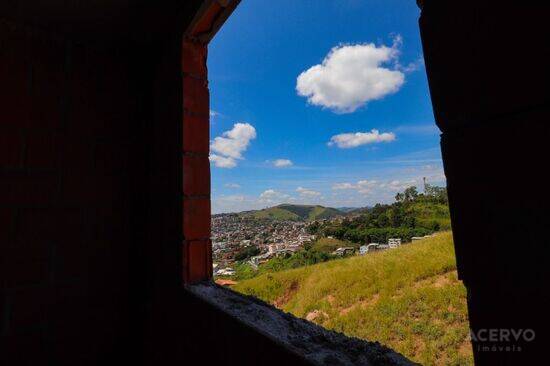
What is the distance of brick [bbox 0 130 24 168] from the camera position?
1.48 meters

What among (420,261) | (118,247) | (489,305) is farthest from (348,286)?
(489,305)

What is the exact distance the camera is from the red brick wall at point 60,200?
4.88 ft

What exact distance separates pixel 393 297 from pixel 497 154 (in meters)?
10.5

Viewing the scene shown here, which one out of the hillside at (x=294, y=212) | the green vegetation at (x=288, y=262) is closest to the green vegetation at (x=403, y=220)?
the green vegetation at (x=288, y=262)

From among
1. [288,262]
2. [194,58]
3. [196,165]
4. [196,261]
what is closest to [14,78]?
[194,58]

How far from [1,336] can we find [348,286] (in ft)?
33.7

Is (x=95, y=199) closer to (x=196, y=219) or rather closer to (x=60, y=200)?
(x=60, y=200)

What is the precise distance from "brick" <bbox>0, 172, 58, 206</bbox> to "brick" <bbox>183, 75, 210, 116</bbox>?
929 millimetres

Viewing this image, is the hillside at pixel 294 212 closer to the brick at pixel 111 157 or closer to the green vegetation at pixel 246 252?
the green vegetation at pixel 246 252

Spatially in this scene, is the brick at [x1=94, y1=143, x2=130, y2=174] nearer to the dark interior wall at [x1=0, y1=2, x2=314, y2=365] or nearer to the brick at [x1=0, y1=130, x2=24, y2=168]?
the dark interior wall at [x1=0, y1=2, x2=314, y2=365]

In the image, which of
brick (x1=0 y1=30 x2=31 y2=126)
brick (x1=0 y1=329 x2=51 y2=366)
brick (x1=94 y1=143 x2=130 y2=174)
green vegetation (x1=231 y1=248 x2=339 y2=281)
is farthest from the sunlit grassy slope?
brick (x1=0 y1=30 x2=31 y2=126)

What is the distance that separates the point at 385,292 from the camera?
961cm

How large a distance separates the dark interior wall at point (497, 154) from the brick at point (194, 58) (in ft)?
4.22

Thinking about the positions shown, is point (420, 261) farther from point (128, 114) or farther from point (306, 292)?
point (128, 114)
